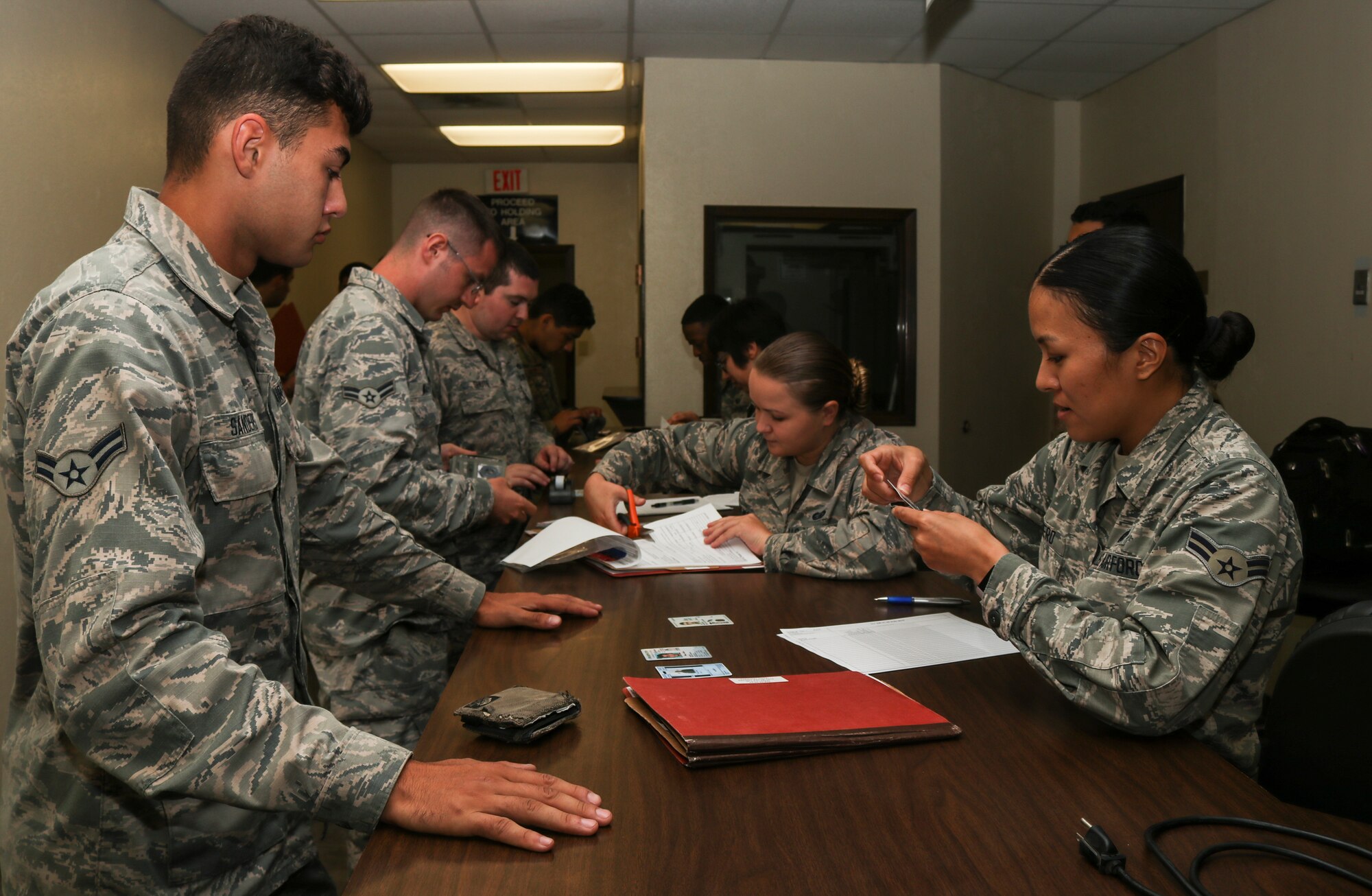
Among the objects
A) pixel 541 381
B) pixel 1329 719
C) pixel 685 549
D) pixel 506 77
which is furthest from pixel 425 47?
pixel 1329 719

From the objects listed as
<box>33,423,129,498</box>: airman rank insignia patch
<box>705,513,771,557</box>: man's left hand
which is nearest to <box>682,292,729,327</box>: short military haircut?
<box>705,513,771,557</box>: man's left hand

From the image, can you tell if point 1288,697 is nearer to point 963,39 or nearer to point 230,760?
point 230,760

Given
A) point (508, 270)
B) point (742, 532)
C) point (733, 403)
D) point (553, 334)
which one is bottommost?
point (742, 532)

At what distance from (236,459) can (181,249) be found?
282 mm

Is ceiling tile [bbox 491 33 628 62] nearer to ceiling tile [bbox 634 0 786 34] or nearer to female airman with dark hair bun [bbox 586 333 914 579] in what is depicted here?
ceiling tile [bbox 634 0 786 34]

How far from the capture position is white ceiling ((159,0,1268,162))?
4.81 meters

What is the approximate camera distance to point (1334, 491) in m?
2.99

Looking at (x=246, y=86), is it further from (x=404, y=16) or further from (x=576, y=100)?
(x=576, y=100)

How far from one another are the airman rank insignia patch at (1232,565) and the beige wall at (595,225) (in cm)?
785

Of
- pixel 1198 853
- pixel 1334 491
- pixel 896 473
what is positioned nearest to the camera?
pixel 1198 853

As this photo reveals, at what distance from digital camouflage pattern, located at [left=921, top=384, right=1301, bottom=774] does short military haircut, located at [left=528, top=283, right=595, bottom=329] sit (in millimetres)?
4468

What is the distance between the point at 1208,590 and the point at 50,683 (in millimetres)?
1327

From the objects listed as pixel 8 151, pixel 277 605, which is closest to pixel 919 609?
pixel 277 605

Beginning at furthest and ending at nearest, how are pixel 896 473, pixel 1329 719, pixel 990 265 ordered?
pixel 990 265 < pixel 896 473 < pixel 1329 719
